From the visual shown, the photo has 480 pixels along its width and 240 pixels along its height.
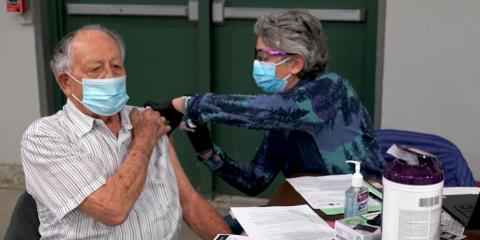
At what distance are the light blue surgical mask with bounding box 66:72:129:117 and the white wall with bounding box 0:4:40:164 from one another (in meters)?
2.16

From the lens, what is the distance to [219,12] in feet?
11.7

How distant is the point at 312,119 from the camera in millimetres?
2004

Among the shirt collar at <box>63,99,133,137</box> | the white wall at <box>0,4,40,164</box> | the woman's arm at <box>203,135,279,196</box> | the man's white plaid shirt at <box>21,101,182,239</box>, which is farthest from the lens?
the white wall at <box>0,4,40,164</box>

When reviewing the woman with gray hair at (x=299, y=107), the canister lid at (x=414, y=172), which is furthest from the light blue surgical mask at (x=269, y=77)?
the canister lid at (x=414, y=172)

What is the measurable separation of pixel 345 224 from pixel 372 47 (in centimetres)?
213

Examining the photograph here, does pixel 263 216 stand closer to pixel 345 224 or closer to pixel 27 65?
pixel 345 224

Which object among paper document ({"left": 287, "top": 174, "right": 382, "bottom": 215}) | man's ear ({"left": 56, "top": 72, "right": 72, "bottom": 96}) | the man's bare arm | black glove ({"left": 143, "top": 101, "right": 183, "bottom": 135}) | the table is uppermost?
man's ear ({"left": 56, "top": 72, "right": 72, "bottom": 96})

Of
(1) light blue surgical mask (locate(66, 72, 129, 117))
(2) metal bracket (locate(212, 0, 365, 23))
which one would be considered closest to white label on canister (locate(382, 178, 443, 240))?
(1) light blue surgical mask (locate(66, 72, 129, 117))

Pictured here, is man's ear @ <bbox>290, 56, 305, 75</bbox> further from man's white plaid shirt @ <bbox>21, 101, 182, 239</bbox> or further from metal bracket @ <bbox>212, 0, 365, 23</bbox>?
metal bracket @ <bbox>212, 0, 365, 23</bbox>

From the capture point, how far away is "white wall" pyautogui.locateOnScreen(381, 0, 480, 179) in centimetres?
314

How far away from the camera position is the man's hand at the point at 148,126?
71.7 inches

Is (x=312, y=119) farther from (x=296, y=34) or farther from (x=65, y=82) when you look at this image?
(x=65, y=82)

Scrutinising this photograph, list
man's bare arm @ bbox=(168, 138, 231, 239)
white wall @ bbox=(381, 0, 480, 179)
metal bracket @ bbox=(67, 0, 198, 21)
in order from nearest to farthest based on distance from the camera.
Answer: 1. man's bare arm @ bbox=(168, 138, 231, 239)
2. white wall @ bbox=(381, 0, 480, 179)
3. metal bracket @ bbox=(67, 0, 198, 21)

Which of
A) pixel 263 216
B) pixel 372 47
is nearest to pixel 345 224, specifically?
pixel 263 216
